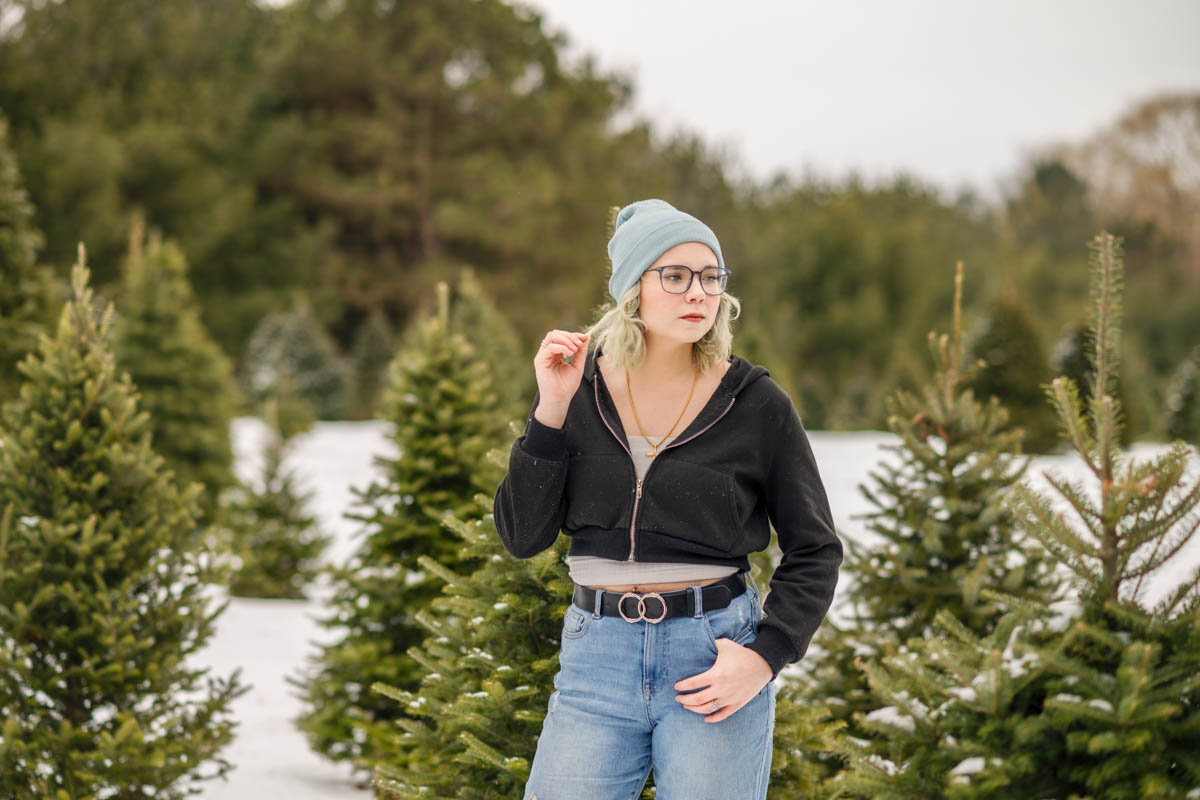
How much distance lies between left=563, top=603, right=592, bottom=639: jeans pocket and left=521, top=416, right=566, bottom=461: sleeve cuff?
14.2 inches

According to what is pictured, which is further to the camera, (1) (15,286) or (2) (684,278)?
(1) (15,286)

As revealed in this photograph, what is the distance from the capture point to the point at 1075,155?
4450 cm

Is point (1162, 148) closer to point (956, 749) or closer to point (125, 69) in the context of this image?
point (125, 69)

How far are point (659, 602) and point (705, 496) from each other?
26 centimetres

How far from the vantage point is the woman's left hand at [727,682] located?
7.41ft

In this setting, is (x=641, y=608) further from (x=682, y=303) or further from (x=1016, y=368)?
(x=1016, y=368)

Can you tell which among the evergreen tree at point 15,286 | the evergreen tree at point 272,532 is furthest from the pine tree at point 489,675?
the evergreen tree at point 272,532

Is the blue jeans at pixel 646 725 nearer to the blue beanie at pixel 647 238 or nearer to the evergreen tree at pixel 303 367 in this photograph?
the blue beanie at pixel 647 238

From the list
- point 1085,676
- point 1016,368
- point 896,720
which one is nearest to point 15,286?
point 896,720

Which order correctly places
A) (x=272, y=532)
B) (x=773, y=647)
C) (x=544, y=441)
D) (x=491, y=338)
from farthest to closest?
(x=491, y=338) → (x=272, y=532) → (x=544, y=441) → (x=773, y=647)

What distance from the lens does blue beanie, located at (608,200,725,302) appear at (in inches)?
97.7

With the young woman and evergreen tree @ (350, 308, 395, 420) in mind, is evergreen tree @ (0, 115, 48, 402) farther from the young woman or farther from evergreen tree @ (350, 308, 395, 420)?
evergreen tree @ (350, 308, 395, 420)

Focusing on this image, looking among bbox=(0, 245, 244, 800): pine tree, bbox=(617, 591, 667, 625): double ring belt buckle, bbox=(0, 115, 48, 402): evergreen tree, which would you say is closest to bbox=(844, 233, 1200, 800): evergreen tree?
bbox=(617, 591, 667, 625): double ring belt buckle

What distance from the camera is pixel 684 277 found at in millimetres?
2512
